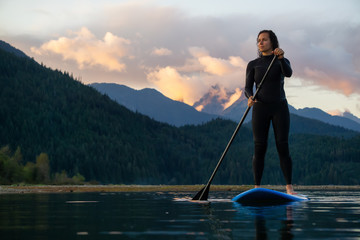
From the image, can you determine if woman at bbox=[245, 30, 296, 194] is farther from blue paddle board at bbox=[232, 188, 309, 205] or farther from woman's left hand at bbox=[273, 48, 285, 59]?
blue paddle board at bbox=[232, 188, 309, 205]

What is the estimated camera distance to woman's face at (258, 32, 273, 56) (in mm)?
17734

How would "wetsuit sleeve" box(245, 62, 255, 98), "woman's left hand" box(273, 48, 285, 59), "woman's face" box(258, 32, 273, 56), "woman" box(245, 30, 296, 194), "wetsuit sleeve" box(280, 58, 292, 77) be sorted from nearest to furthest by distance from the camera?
1. "woman's left hand" box(273, 48, 285, 59)
2. "wetsuit sleeve" box(280, 58, 292, 77)
3. "woman" box(245, 30, 296, 194)
4. "woman's face" box(258, 32, 273, 56)
5. "wetsuit sleeve" box(245, 62, 255, 98)

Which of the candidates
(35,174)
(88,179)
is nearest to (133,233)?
(35,174)

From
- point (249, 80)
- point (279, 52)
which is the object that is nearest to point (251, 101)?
point (249, 80)

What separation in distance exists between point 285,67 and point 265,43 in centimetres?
113

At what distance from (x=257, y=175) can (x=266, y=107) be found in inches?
83.4

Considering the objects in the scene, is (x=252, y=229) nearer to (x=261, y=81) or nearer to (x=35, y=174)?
(x=261, y=81)

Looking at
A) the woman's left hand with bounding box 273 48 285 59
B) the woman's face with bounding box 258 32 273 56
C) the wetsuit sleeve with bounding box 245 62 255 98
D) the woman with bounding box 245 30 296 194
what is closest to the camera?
the woman's left hand with bounding box 273 48 285 59

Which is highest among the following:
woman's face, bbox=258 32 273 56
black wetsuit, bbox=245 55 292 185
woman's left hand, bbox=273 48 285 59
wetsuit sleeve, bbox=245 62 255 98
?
woman's face, bbox=258 32 273 56

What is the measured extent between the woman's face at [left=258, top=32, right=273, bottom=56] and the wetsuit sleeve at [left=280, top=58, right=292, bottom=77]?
75 cm

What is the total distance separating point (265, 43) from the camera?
698 inches

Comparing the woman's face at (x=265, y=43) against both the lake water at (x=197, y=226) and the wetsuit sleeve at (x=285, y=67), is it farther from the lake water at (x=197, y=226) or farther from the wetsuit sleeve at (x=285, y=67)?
the lake water at (x=197, y=226)

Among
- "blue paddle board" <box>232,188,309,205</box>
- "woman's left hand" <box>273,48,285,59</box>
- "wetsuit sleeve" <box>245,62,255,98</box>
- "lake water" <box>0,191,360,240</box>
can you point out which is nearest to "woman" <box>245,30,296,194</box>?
"woman's left hand" <box>273,48,285,59</box>

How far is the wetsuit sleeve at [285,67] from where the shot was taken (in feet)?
55.9
